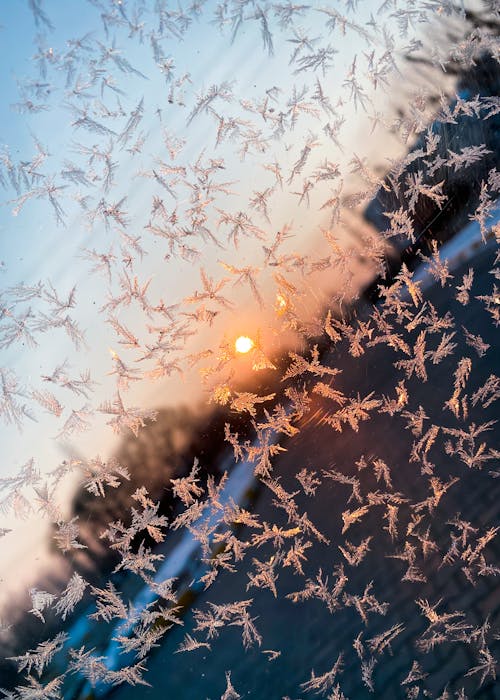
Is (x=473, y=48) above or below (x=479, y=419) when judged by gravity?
above

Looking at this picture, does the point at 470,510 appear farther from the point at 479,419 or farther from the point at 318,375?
the point at 318,375

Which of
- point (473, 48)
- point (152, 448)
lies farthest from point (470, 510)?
point (473, 48)

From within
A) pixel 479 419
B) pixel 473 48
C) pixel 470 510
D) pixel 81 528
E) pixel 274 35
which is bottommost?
pixel 470 510

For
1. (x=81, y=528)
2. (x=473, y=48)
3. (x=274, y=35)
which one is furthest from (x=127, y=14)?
(x=81, y=528)

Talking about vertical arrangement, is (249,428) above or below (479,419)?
above

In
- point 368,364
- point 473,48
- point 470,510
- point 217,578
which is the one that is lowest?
point 470,510

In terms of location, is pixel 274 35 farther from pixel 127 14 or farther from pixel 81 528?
pixel 81 528
